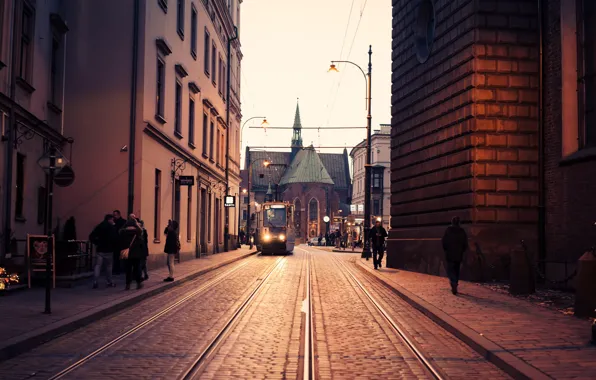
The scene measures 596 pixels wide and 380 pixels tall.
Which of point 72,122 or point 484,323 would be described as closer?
point 484,323

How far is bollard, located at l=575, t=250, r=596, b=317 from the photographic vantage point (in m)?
11.0

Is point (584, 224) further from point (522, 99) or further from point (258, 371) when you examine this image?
point (258, 371)

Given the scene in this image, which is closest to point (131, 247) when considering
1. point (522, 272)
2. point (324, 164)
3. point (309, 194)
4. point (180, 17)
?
point (522, 272)

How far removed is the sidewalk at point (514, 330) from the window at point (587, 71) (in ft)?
13.2

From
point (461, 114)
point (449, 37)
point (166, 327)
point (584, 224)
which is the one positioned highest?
point (449, 37)

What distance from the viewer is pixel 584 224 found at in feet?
49.8

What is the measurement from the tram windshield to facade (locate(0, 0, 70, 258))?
24507 millimetres

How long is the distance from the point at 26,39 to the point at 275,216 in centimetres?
2863

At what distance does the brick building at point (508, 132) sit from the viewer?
15.8 m

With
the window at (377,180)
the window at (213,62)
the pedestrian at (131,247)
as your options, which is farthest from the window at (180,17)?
the window at (377,180)

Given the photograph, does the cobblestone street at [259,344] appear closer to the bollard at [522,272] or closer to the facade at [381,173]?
the bollard at [522,272]

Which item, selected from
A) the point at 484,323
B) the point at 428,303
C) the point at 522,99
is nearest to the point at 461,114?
the point at 522,99

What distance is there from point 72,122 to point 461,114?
11.1 meters

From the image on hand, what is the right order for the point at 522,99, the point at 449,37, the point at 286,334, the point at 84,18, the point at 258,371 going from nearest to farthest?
1. the point at 258,371
2. the point at 286,334
3. the point at 522,99
4. the point at 449,37
5. the point at 84,18
